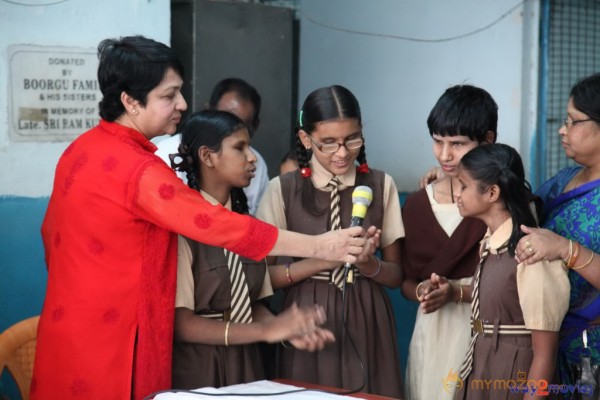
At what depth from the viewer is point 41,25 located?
13.8 ft

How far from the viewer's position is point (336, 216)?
11.5 ft

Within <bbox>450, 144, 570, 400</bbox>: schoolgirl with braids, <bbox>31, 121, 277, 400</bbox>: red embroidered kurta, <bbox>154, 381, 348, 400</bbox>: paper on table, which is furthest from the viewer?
<bbox>450, 144, 570, 400</bbox>: schoolgirl with braids

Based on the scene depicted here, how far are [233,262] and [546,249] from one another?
1083 millimetres

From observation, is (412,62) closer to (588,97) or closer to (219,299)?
(588,97)

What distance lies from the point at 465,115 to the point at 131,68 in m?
1.35

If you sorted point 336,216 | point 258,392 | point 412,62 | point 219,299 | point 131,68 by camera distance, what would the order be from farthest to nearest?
point 412,62 < point 336,216 < point 219,299 < point 131,68 < point 258,392

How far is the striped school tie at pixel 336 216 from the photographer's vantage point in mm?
3447

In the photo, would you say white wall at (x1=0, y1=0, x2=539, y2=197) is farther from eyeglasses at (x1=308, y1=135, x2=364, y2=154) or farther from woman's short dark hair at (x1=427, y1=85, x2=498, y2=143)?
woman's short dark hair at (x1=427, y1=85, x2=498, y2=143)

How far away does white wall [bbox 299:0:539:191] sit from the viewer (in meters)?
5.43

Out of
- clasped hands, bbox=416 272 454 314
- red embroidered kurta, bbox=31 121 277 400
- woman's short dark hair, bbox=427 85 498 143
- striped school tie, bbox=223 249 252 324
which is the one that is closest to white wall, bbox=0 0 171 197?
red embroidered kurta, bbox=31 121 277 400

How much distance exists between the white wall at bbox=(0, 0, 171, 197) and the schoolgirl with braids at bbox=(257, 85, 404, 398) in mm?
1278

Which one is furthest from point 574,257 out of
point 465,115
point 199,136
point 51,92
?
point 51,92

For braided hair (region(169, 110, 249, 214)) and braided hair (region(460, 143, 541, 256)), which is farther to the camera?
braided hair (region(169, 110, 249, 214))

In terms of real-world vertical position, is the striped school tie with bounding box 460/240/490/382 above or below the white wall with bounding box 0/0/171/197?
below
